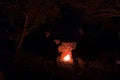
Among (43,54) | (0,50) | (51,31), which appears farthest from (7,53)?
(51,31)

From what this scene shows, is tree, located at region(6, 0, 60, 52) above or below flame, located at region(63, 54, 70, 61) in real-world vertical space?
above

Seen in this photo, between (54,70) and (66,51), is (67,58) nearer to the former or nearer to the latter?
(66,51)

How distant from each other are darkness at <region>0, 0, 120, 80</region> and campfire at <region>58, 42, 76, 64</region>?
20 cm

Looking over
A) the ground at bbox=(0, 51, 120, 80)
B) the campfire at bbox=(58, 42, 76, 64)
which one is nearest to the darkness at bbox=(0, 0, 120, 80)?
the ground at bbox=(0, 51, 120, 80)

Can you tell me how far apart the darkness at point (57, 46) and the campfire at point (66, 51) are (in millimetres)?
199

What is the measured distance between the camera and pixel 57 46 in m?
10.7

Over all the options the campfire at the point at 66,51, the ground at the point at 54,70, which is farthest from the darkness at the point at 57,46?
the campfire at the point at 66,51

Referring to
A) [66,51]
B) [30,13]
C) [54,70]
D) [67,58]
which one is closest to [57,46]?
[66,51]

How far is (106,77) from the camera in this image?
382 inches

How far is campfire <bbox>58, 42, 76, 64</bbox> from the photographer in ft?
34.0

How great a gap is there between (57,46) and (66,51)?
448 millimetres

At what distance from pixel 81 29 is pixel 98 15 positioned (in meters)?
2.81

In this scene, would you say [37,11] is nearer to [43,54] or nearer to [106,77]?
[43,54]

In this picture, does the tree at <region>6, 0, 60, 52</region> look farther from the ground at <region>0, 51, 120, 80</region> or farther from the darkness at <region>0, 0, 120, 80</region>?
the ground at <region>0, 51, 120, 80</region>
